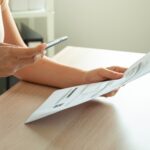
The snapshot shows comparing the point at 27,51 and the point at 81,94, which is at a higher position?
the point at 27,51

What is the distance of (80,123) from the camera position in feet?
2.24

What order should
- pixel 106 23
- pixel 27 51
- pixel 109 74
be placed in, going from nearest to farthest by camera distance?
pixel 27 51
pixel 109 74
pixel 106 23

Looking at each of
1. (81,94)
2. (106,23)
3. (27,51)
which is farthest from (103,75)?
(106,23)

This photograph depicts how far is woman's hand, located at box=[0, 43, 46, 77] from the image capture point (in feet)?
2.06

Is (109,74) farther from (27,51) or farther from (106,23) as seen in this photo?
(106,23)

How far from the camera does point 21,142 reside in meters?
0.62

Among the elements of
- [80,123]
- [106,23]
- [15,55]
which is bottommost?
[106,23]

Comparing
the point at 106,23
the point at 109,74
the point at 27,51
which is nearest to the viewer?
the point at 27,51

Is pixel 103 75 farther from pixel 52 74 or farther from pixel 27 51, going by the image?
pixel 27 51

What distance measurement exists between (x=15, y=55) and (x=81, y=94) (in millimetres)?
174

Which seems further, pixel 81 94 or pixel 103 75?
pixel 103 75

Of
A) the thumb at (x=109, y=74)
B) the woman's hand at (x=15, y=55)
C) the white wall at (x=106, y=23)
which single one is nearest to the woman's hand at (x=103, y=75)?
the thumb at (x=109, y=74)

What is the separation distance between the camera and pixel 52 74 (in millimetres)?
880

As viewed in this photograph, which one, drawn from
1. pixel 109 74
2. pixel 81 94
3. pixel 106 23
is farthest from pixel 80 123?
pixel 106 23
